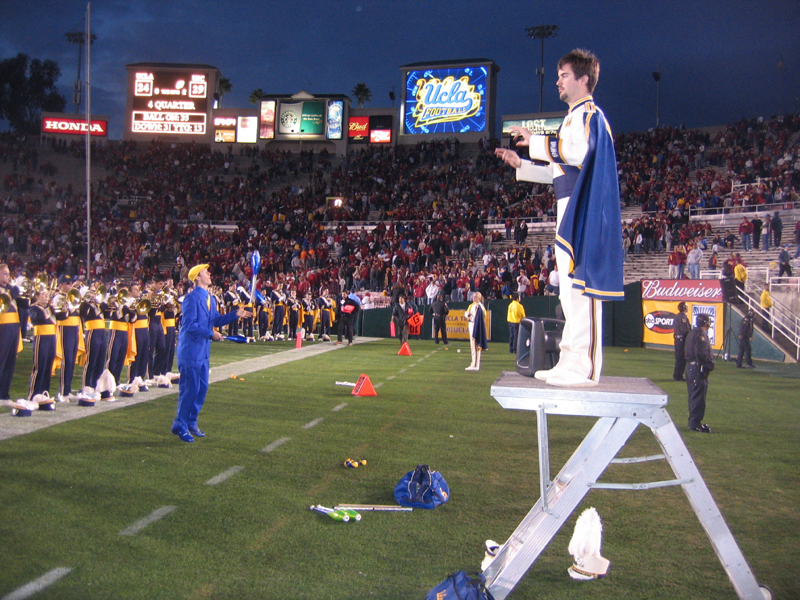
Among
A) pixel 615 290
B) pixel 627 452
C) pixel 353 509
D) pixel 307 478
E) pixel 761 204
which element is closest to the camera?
pixel 615 290

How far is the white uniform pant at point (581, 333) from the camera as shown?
11.0 ft

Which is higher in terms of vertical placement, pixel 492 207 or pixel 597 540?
pixel 492 207

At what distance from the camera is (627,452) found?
23.7 feet

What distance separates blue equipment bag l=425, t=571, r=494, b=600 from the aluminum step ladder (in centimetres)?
13

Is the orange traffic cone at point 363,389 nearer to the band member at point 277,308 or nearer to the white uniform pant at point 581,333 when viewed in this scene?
the white uniform pant at point 581,333

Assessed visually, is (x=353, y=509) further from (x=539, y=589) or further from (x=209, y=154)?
(x=209, y=154)

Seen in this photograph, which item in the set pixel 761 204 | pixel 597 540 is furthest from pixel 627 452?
pixel 761 204

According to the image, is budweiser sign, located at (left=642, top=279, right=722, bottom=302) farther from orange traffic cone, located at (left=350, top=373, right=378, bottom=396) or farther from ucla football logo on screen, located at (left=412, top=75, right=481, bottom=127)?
ucla football logo on screen, located at (left=412, top=75, right=481, bottom=127)

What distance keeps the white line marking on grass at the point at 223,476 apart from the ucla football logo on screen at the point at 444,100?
132 feet

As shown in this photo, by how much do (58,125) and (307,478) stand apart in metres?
51.3

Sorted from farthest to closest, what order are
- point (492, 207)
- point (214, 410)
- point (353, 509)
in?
1. point (492, 207)
2. point (214, 410)
3. point (353, 509)

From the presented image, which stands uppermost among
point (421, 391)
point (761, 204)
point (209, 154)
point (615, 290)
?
point (209, 154)

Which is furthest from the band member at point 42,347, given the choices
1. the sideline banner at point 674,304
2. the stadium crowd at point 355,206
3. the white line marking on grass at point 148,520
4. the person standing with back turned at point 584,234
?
the stadium crowd at point 355,206

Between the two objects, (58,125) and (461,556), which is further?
(58,125)
